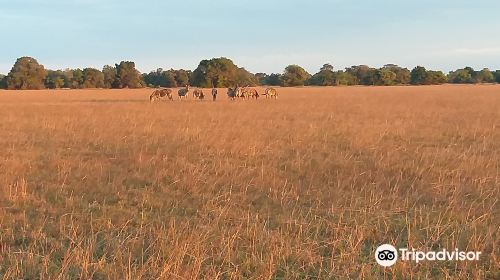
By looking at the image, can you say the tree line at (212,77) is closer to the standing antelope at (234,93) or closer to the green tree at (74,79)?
the green tree at (74,79)

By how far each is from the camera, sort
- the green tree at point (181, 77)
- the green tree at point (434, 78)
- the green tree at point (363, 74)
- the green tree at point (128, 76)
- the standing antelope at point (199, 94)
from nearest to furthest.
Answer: the standing antelope at point (199, 94) < the green tree at point (128, 76) < the green tree at point (181, 77) < the green tree at point (363, 74) < the green tree at point (434, 78)

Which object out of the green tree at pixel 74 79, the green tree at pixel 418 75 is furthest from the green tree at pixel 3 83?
the green tree at pixel 418 75

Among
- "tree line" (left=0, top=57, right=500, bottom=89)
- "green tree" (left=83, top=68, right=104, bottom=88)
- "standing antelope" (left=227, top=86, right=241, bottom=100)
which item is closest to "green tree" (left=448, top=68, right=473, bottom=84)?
"tree line" (left=0, top=57, right=500, bottom=89)

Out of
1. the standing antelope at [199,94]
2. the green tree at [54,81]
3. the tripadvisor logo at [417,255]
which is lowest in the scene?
the tripadvisor logo at [417,255]

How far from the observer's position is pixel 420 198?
18.5 ft

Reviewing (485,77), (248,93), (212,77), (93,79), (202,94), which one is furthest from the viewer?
(485,77)

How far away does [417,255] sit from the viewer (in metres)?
3.78

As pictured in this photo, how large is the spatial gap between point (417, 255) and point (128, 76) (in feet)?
274

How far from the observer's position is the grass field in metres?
3.61

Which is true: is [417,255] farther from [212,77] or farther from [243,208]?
[212,77]

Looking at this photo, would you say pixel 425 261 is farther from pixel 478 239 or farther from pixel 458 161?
pixel 458 161

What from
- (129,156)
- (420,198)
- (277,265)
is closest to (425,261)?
(277,265)

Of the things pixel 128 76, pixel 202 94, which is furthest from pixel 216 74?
pixel 202 94

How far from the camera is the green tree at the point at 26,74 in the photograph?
253 ft
